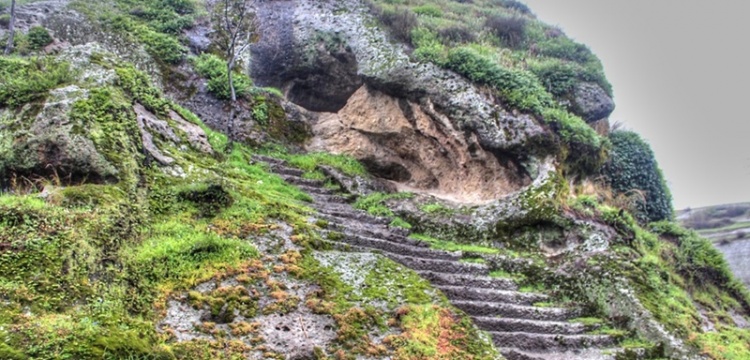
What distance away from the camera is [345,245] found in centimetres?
1017

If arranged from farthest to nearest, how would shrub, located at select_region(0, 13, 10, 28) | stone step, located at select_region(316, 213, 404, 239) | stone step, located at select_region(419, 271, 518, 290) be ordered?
shrub, located at select_region(0, 13, 10, 28)
stone step, located at select_region(316, 213, 404, 239)
stone step, located at select_region(419, 271, 518, 290)

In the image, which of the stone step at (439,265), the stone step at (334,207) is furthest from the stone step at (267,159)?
the stone step at (439,265)

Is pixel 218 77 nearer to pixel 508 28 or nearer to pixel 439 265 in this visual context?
pixel 439 265

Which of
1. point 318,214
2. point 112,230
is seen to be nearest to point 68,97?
point 112,230

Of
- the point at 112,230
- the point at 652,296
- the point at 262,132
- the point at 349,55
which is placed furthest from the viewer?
the point at 349,55

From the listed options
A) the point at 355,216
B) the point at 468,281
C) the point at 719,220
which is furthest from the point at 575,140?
the point at 719,220

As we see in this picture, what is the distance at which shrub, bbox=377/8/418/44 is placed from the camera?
19.5m

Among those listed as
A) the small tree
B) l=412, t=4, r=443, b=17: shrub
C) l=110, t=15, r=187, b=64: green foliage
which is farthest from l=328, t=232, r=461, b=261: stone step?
l=412, t=4, r=443, b=17: shrub

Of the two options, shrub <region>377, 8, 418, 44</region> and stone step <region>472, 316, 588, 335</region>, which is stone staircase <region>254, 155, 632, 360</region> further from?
shrub <region>377, 8, 418, 44</region>

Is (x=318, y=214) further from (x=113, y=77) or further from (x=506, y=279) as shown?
(x=113, y=77)

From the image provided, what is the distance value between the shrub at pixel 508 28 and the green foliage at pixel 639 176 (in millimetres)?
6405

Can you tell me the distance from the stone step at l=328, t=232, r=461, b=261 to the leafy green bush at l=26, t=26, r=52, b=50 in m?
13.3

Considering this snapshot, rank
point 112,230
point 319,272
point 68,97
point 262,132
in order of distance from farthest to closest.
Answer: point 262,132 → point 68,97 → point 319,272 → point 112,230

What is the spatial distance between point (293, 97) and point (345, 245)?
11.6 metres
